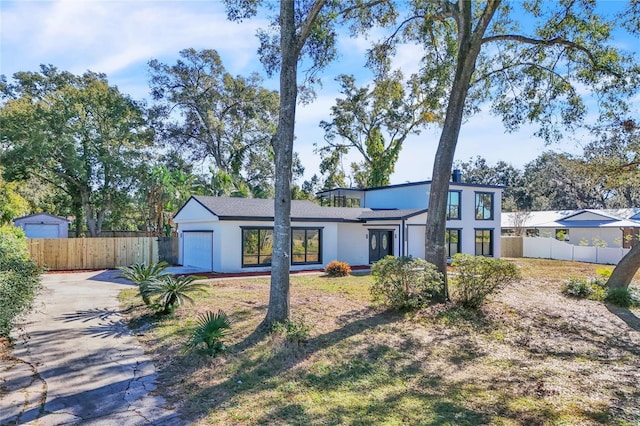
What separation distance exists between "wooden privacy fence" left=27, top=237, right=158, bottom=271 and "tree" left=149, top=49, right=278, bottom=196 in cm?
1086

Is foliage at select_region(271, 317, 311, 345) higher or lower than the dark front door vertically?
lower

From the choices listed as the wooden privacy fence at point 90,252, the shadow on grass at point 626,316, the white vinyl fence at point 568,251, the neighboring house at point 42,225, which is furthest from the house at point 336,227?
the shadow on grass at point 626,316

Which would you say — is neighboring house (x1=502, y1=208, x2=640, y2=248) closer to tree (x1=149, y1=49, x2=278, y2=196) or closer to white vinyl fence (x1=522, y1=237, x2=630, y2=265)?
white vinyl fence (x1=522, y1=237, x2=630, y2=265)

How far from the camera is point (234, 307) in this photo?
9891 millimetres

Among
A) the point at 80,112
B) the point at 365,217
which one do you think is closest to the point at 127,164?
the point at 80,112

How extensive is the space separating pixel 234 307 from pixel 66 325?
3568mm

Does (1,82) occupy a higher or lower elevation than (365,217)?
higher

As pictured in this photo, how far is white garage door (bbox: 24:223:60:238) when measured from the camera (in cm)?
2289

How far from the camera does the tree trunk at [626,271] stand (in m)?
12.8

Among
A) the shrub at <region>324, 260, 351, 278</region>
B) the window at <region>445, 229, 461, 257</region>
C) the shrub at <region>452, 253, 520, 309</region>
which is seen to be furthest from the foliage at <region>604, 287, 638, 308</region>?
the window at <region>445, 229, 461, 257</region>

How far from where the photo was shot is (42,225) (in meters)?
23.3

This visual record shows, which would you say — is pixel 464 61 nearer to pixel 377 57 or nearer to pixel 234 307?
pixel 377 57

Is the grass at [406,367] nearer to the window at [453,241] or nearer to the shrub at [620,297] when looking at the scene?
the shrub at [620,297]

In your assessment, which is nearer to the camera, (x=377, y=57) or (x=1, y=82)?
(x=377, y=57)
